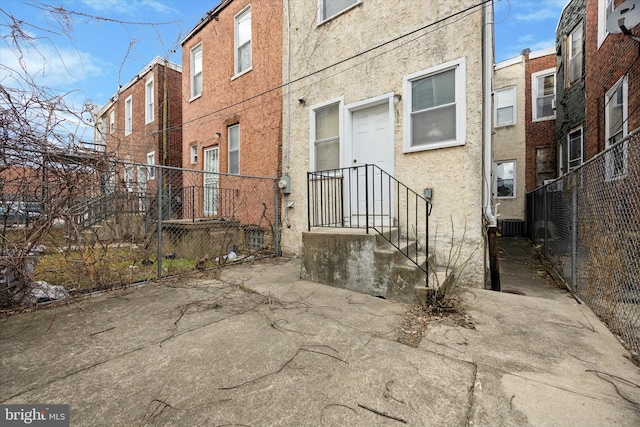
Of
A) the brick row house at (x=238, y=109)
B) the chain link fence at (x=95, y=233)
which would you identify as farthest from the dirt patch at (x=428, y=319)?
the brick row house at (x=238, y=109)

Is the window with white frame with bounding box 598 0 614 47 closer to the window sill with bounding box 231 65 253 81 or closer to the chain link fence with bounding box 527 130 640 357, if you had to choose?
the chain link fence with bounding box 527 130 640 357

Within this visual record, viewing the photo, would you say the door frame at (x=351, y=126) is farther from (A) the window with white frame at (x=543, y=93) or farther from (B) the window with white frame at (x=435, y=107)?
(A) the window with white frame at (x=543, y=93)

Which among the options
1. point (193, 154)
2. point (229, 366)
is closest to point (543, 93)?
point (193, 154)

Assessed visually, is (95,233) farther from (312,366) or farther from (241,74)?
(241,74)

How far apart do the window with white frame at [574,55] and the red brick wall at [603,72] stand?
3.64ft

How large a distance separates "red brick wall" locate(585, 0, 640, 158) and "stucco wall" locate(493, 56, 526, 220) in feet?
12.7

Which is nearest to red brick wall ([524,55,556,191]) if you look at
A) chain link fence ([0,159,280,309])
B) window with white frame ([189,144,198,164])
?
chain link fence ([0,159,280,309])

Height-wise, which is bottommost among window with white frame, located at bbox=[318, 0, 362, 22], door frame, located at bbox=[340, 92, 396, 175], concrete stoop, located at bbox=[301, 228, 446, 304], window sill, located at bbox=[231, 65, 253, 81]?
concrete stoop, located at bbox=[301, 228, 446, 304]

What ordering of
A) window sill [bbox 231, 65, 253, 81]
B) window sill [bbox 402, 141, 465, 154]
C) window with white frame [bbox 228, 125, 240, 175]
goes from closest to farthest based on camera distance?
window sill [bbox 402, 141, 465, 154] → window sill [bbox 231, 65, 253, 81] → window with white frame [bbox 228, 125, 240, 175]

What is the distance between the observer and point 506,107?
11844 mm

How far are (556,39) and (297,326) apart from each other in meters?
13.6

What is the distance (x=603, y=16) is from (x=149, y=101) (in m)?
14.8

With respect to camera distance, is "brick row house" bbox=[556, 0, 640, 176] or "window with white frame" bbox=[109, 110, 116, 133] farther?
"window with white frame" bbox=[109, 110, 116, 133]

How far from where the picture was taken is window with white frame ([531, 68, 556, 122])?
11.1 metres
